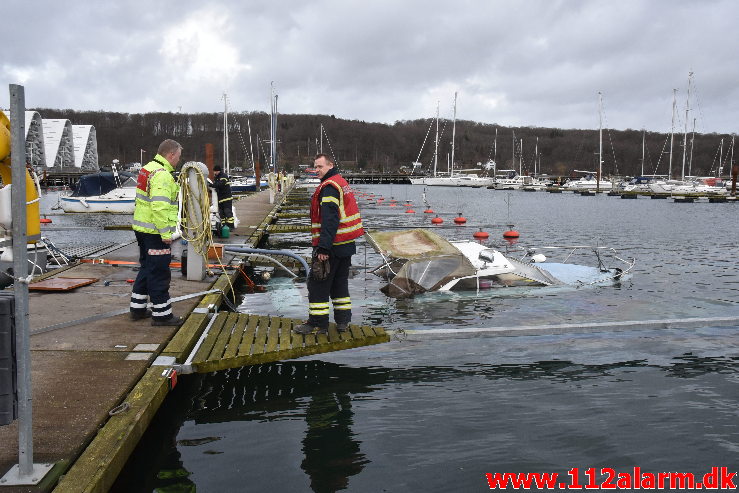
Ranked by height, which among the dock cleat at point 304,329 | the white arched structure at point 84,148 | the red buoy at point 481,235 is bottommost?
the red buoy at point 481,235

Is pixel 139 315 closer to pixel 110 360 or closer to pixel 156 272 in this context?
pixel 156 272

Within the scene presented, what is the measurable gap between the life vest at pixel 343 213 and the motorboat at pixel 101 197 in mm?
31380

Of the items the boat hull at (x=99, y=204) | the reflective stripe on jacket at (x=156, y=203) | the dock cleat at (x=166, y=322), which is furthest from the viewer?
the boat hull at (x=99, y=204)

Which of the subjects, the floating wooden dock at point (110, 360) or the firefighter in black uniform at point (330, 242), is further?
the firefighter in black uniform at point (330, 242)

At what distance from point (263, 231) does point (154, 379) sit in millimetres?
15303

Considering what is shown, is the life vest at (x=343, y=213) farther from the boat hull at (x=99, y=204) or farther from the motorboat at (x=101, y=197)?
the boat hull at (x=99, y=204)

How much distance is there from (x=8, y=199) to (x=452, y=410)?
4.70 m

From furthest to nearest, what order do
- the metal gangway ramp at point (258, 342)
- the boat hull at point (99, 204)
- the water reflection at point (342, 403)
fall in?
the boat hull at point (99, 204), the metal gangway ramp at point (258, 342), the water reflection at point (342, 403)

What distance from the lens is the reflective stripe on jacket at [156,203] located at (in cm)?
703

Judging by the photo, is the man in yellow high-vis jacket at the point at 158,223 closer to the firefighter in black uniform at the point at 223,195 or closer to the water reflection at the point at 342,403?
the water reflection at the point at 342,403

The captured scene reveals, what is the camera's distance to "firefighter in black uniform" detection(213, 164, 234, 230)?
16.9m

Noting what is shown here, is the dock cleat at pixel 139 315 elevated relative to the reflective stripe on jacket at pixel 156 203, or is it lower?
lower

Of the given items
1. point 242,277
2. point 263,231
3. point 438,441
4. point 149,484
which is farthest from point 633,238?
point 149,484

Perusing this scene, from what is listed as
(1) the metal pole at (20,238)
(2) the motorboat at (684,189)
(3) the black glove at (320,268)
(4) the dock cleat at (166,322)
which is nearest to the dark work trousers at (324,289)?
(3) the black glove at (320,268)
